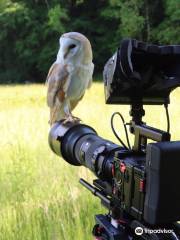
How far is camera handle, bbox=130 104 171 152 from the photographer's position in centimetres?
162

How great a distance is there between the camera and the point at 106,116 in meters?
8.65

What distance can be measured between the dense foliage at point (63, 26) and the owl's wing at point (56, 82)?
2948 cm

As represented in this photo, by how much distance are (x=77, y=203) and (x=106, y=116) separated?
4968 millimetres

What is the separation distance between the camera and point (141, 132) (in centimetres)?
174

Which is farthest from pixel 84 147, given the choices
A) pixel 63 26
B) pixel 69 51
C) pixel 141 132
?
pixel 63 26

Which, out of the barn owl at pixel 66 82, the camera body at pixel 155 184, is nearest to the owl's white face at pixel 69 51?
the barn owl at pixel 66 82

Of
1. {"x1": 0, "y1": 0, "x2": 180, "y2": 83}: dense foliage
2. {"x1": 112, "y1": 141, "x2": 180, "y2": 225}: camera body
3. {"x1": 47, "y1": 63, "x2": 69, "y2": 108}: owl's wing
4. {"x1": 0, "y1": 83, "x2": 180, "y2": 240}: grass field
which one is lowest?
{"x1": 0, "y1": 0, "x2": 180, "y2": 83}: dense foliage

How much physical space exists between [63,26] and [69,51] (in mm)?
32442

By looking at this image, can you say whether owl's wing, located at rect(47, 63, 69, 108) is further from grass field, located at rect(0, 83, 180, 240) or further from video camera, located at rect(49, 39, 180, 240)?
video camera, located at rect(49, 39, 180, 240)

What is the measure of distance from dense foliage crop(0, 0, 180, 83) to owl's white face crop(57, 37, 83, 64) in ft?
97.1

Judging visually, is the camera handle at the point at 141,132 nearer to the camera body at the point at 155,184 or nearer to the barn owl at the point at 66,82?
the camera body at the point at 155,184

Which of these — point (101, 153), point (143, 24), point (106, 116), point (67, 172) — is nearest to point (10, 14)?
point (143, 24)

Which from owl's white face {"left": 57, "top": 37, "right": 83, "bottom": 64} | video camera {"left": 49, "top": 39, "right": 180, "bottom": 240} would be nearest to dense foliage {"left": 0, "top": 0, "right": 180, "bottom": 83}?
owl's white face {"left": 57, "top": 37, "right": 83, "bottom": 64}

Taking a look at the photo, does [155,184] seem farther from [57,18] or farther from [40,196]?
[57,18]
